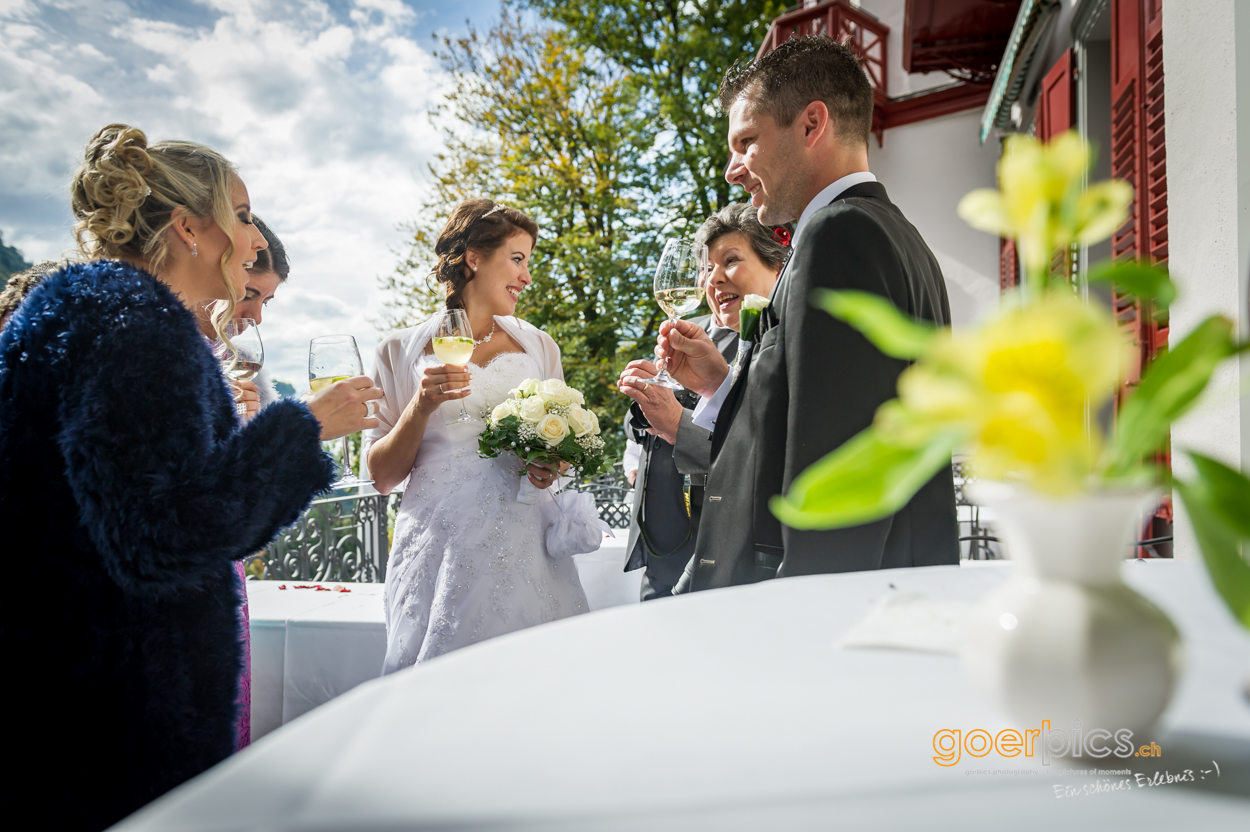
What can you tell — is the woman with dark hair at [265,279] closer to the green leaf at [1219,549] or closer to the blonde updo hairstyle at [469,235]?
the blonde updo hairstyle at [469,235]

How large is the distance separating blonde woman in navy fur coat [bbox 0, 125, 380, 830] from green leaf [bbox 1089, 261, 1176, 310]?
5.08 ft

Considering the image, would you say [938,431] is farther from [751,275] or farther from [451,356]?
[751,275]

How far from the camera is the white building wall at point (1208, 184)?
1.84 metres

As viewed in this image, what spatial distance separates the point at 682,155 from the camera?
513 inches

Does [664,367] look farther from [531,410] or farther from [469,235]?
[469,235]

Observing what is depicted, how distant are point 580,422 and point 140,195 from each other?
57.7 inches

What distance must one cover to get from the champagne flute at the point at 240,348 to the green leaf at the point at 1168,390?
6.96 feet

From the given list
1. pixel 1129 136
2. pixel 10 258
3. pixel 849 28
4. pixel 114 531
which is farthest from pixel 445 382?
pixel 10 258

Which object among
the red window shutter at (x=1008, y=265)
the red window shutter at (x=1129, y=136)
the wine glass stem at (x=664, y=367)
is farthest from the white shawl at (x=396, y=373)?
the red window shutter at (x=1008, y=265)

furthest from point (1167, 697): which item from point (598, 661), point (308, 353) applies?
point (308, 353)

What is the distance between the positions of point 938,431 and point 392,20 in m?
24.0

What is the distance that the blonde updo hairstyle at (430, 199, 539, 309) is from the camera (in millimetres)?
3127

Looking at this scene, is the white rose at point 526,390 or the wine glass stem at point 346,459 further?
the white rose at point 526,390

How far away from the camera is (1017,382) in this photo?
381mm
